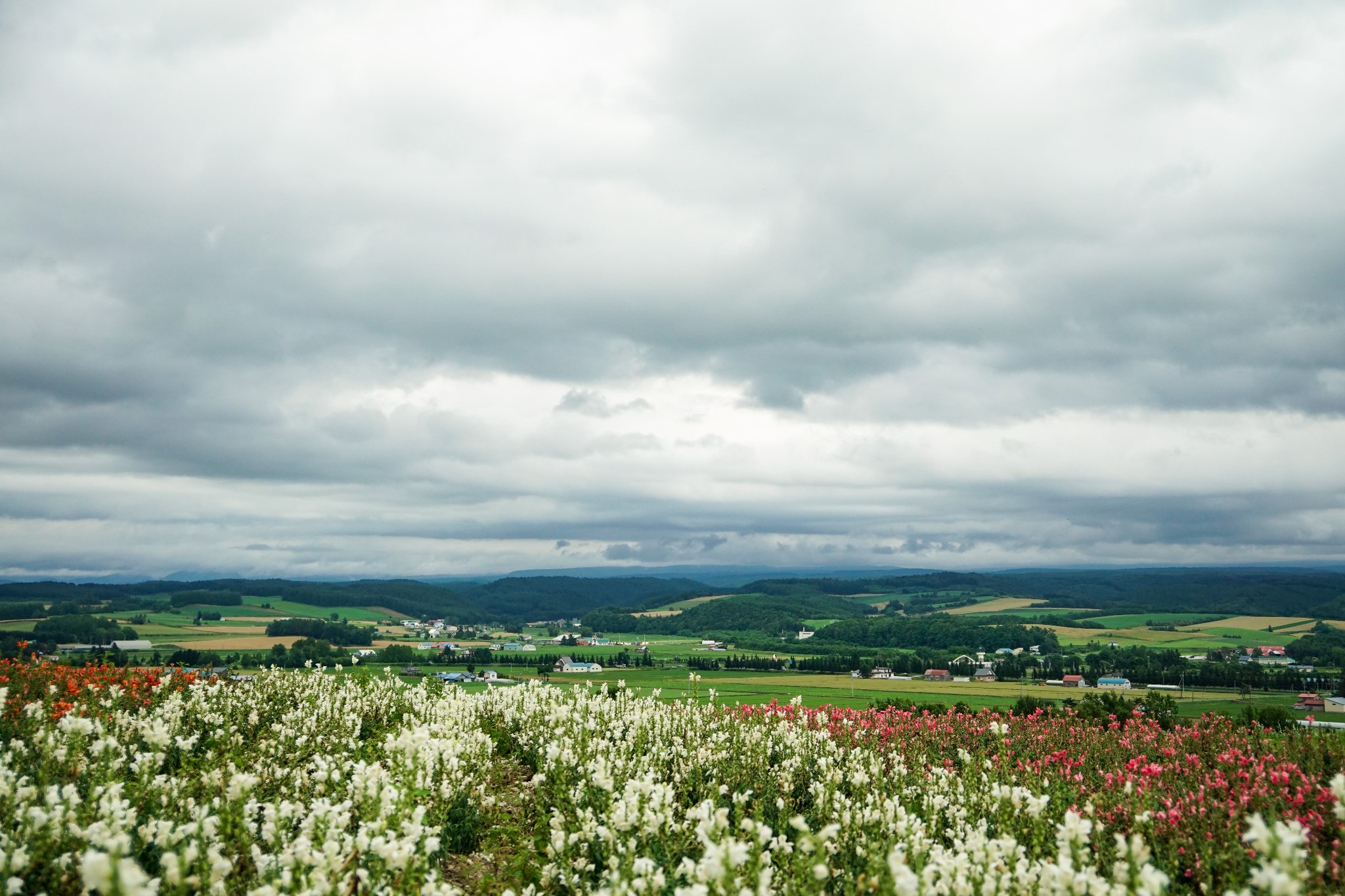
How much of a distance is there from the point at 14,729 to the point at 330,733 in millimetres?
4950

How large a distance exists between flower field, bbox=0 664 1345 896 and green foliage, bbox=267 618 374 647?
4767 inches

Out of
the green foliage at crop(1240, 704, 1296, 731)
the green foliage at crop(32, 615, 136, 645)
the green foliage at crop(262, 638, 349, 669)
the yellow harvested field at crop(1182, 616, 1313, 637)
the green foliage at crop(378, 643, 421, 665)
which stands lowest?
the yellow harvested field at crop(1182, 616, 1313, 637)

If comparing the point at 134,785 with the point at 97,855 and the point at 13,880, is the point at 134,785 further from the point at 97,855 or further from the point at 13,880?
the point at 97,855

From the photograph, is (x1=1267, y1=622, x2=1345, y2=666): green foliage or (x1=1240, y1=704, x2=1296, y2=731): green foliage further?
(x1=1267, y1=622, x2=1345, y2=666): green foliage

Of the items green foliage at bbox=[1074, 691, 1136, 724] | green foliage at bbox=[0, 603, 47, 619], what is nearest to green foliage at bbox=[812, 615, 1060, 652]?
green foliage at bbox=[1074, 691, 1136, 724]

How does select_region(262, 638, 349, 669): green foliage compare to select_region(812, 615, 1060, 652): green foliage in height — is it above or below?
above

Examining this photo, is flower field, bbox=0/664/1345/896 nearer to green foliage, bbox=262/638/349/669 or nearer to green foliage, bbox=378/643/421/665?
green foliage, bbox=262/638/349/669

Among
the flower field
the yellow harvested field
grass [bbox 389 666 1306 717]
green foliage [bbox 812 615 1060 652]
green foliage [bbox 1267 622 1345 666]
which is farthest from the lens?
the yellow harvested field

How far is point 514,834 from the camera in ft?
40.3

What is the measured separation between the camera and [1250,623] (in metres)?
181

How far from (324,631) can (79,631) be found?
41992mm

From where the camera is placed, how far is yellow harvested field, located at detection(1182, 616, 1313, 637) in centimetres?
17338

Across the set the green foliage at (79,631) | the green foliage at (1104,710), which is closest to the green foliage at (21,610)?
the green foliage at (79,631)

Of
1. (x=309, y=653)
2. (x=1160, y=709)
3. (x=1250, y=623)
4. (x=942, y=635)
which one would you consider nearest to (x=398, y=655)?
(x=309, y=653)
